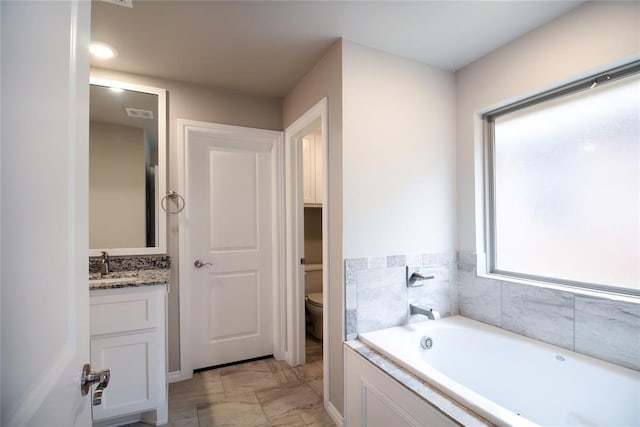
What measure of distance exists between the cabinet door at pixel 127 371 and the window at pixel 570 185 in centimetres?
236

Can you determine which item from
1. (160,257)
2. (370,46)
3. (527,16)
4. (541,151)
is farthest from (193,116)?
(541,151)

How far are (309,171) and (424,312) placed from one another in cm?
193

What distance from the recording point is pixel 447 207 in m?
2.22

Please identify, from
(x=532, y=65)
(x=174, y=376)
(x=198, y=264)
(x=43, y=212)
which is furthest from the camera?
(x=198, y=264)

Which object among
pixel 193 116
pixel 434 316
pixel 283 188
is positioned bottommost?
pixel 434 316

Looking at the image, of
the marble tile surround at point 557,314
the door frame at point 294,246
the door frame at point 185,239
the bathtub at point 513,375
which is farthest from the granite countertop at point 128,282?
the marble tile surround at point 557,314

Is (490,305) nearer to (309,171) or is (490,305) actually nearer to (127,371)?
(309,171)

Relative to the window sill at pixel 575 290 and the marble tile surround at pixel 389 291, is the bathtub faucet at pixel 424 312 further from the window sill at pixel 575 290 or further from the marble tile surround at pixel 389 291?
the window sill at pixel 575 290

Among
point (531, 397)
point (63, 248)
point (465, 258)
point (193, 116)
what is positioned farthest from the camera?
point (193, 116)

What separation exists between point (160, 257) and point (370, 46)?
215 centimetres

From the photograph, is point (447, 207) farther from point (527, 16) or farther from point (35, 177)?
point (35, 177)

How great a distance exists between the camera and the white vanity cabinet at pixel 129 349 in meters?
1.63

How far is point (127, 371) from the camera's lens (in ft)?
5.55

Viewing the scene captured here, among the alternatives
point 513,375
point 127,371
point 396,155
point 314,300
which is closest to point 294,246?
point 314,300
